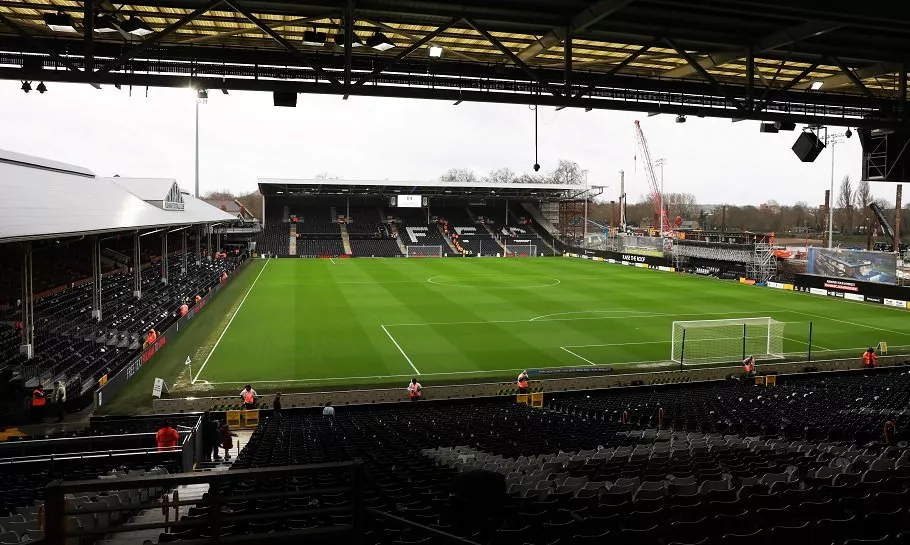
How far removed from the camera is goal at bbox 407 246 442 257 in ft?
268

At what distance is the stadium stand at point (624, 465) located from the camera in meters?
5.27

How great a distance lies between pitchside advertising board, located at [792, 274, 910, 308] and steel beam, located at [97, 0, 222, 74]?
44.7 meters

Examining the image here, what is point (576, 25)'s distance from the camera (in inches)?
336

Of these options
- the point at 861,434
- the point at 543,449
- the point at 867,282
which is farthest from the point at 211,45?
the point at 867,282

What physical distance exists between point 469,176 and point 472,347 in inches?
5550

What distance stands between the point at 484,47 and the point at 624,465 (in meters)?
6.94

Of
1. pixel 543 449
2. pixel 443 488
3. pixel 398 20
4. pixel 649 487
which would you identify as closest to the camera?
pixel 649 487

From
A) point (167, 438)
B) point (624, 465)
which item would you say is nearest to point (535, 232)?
point (167, 438)

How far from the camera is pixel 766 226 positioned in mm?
122062

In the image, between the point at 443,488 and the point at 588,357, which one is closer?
the point at 443,488

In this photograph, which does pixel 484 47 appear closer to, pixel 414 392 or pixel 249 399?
pixel 414 392

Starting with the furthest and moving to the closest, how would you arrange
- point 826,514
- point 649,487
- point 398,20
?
point 398,20 < point 649,487 < point 826,514

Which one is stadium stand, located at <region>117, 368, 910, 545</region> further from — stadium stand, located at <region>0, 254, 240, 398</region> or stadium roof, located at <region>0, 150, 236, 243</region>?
stadium roof, located at <region>0, 150, 236, 243</region>

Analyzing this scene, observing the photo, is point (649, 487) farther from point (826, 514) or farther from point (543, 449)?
point (543, 449)
